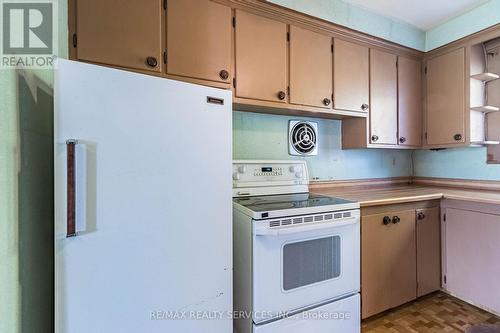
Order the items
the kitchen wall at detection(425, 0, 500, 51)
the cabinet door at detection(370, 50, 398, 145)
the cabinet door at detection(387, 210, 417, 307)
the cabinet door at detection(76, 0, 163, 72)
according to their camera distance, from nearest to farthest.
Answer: the cabinet door at detection(76, 0, 163, 72), the cabinet door at detection(387, 210, 417, 307), the kitchen wall at detection(425, 0, 500, 51), the cabinet door at detection(370, 50, 398, 145)

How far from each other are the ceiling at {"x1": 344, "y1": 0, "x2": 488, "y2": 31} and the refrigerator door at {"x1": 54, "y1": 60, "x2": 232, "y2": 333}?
1.89m

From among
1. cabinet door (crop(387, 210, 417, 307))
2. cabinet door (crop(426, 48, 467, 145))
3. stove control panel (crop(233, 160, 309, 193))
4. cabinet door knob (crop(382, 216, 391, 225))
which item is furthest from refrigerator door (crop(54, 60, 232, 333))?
cabinet door (crop(426, 48, 467, 145))

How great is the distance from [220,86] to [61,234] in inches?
44.7

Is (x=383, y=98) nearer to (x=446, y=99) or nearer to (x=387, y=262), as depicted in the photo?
(x=446, y=99)

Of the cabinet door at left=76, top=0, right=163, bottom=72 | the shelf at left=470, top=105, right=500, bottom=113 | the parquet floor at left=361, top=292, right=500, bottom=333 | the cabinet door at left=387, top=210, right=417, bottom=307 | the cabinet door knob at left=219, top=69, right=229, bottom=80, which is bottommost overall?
the parquet floor at left=361, top=292, right=500, bottom=333

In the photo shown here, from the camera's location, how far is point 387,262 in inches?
71.3

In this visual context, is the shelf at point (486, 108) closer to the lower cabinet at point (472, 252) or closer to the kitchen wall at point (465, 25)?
the kitchen wall at point (465, 25)

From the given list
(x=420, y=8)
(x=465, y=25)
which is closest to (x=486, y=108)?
(x=465, y=25)

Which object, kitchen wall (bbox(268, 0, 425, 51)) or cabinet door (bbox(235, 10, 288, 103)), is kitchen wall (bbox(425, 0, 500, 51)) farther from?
cabinet door (bbox(235, 10, 288, 103))

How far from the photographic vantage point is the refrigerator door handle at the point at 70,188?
0.79 m

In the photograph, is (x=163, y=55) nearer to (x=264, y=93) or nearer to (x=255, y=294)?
(x=264, y=93)

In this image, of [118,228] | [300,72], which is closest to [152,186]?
[118,228]

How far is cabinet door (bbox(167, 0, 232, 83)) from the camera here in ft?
4.74

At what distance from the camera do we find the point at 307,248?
1.42 m
